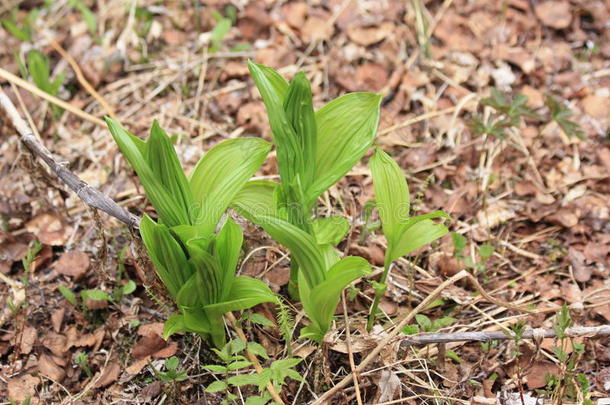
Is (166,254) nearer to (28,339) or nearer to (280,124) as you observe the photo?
(280,124)

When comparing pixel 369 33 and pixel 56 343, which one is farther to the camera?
pixel 369 33

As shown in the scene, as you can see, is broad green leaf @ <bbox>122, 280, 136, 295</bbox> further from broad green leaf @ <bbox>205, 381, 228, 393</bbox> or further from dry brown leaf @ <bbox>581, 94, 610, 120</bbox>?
dry brown leaf @ <bbox>581, 94, 610, 120</bbox>

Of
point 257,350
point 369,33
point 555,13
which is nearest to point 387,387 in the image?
point 257,350

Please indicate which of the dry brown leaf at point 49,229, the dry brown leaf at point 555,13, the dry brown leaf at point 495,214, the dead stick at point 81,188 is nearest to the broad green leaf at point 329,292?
the dead stick at point 81,188

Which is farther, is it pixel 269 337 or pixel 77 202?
pixel 77 202

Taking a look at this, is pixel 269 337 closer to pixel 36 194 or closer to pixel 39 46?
pixel 36 194

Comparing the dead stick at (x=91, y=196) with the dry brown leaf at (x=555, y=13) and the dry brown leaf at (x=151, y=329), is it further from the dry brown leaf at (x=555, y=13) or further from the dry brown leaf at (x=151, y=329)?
the dry brown leaf at (x=555, y=13)

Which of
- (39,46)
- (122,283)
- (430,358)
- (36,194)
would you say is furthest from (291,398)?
(39,46)

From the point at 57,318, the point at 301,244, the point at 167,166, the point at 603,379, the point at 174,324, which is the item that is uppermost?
the point at 167,166
